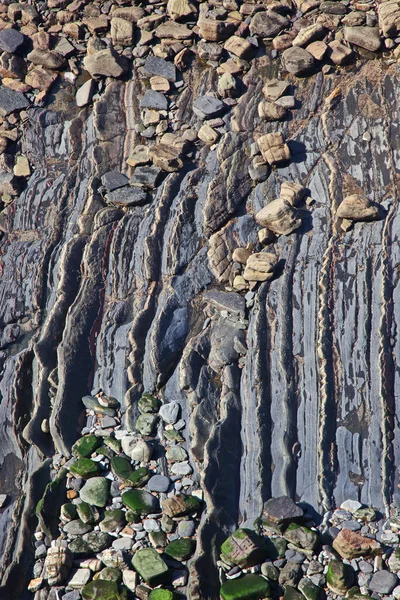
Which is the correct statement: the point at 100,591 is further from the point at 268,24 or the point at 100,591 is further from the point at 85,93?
the point at 268,24

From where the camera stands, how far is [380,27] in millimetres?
6988

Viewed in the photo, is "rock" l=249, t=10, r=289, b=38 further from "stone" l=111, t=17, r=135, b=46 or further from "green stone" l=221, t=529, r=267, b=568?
"green stone" l=221, t=529, r=267, b=568

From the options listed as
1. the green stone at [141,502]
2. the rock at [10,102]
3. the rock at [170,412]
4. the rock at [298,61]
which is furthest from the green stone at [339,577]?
the rock at [10,102]

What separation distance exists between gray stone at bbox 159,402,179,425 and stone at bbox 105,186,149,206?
220cm

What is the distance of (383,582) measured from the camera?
4555 mm

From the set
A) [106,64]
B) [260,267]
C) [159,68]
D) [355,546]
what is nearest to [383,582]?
[355,546]

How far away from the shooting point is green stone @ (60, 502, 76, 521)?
5191 millimetres

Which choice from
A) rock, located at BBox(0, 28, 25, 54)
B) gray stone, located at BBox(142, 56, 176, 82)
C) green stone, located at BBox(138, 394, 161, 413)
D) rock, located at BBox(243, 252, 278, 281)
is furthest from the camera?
rock, located at BBox(0, 28, 25, 54)

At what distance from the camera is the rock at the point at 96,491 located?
522 centimetres

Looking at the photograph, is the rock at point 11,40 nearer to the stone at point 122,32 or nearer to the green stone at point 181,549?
the stone at point 122,32

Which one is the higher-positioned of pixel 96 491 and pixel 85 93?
pixel 85 93

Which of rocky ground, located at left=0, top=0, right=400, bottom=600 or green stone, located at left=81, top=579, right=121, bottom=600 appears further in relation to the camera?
rocky ground, located at left=0, top=0, right=400, bottom=600

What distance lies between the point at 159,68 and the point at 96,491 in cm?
464

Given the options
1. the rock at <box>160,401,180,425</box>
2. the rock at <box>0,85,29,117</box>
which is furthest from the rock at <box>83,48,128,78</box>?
the rock at <box>160,401,180,425</box>
